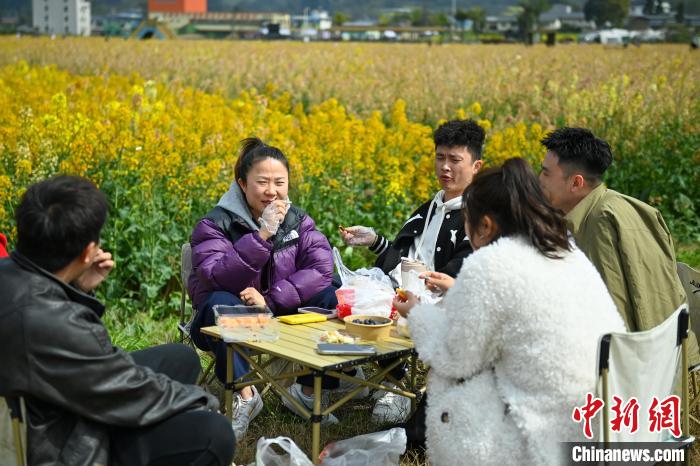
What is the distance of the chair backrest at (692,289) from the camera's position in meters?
3.94

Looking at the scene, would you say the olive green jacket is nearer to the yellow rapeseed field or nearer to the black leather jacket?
the black leather jacket

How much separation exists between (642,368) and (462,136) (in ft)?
6.37

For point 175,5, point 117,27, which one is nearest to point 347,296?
point 117,27

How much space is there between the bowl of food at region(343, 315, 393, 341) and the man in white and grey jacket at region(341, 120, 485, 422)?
0.78 meters

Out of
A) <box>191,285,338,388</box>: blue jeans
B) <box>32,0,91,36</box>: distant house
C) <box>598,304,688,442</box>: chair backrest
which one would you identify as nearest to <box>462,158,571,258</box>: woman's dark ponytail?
<box>598,304,688,442</box>: chair backrest

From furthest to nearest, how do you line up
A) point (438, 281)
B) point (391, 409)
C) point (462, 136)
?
1. point (462, 136)
2. point (391, 409)
3. point (438, 281)

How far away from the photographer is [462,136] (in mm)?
4457

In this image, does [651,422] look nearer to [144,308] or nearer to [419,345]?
[419,345]

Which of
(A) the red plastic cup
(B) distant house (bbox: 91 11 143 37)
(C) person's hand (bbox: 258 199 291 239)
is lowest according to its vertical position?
(A) the red plastic cup

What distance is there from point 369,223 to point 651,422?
4.04 meters

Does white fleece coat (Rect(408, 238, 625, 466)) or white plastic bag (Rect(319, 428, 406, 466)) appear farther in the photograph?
white plastic bag (Rect(319, 428, 406, 466))

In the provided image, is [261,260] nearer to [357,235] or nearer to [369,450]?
[357,235]

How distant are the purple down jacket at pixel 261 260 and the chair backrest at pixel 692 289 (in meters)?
1.70

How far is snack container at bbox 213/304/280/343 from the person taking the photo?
3.50 m
